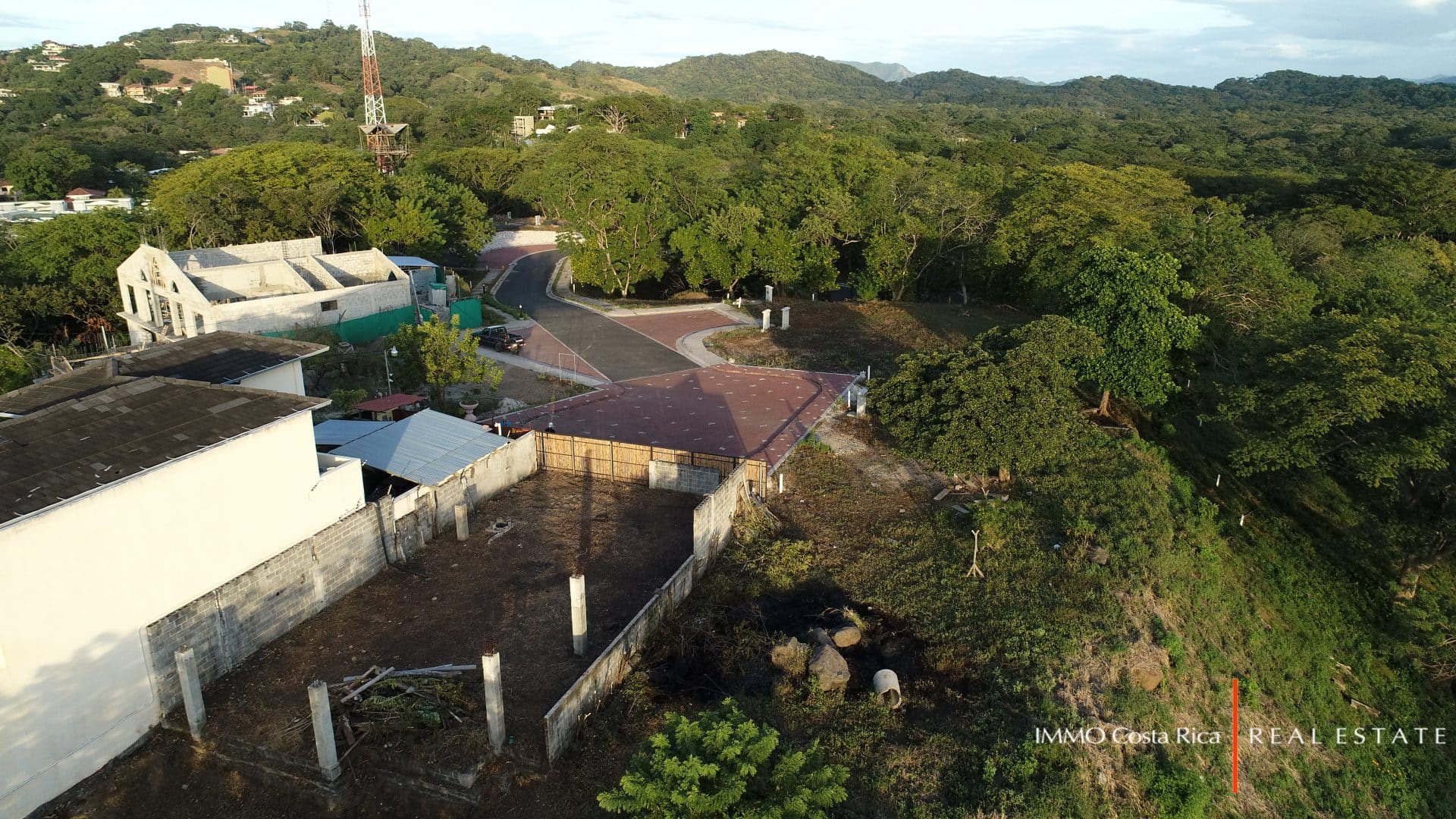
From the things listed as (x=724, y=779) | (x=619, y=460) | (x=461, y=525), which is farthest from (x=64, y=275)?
(x=724, y=779)

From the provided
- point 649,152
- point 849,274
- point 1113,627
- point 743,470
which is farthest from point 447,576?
point 649,152

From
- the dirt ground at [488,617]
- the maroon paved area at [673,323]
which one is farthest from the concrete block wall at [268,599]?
the maroon paved area at [673,323]

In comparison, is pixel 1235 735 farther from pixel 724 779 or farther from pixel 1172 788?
pixel 724 779

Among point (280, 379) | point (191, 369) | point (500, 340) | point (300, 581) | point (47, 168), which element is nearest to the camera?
point (300, 581)

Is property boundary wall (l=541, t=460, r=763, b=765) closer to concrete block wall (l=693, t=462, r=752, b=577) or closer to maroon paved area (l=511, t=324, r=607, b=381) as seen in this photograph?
concrete block wall (l=693, t=462, r=752, b=577)

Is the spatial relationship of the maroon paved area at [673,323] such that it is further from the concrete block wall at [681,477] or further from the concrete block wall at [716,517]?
the concrete block wall at [716,517]

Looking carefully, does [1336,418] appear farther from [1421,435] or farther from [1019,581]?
[1019,581]
